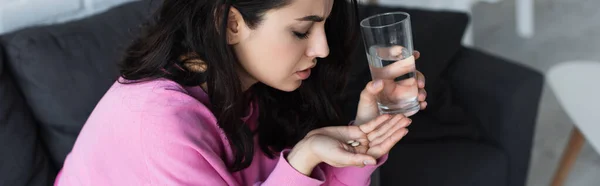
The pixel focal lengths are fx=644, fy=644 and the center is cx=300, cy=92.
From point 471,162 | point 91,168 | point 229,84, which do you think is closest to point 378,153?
point 229,84

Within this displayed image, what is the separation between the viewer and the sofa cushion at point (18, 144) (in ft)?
5.07

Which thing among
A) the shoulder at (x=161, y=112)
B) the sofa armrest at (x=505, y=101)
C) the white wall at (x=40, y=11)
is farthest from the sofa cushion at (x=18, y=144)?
the sofa armrest at (x=505, y=101)

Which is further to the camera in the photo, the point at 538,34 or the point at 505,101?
the point at 538,34

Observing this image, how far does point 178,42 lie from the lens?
1224 millimetres

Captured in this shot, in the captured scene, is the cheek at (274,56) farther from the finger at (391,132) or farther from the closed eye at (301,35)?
the finger at (391,132)

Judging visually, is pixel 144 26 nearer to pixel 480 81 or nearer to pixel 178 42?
pixel 178 42

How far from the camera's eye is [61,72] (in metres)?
1.64

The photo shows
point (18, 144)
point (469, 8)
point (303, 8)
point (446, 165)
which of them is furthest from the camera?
point (469, 8)

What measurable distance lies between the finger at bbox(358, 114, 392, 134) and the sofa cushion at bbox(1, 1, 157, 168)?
2.41 ft

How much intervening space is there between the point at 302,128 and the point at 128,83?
0.46 m

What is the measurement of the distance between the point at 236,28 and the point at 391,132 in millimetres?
336

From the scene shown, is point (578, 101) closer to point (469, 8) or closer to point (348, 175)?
point (348, 175)

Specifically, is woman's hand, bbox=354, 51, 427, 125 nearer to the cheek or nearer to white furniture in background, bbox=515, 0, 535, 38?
the cheek

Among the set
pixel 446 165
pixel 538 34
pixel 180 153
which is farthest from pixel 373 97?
pixel 538 34
